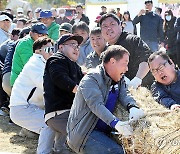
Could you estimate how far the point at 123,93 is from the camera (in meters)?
4.16

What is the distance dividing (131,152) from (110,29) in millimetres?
2112

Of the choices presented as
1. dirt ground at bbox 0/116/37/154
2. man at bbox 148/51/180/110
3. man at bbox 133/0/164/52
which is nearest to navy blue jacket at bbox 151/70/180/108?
man at bbox 148/51/180/110

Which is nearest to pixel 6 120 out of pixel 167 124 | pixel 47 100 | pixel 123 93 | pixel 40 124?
pixel 40 124

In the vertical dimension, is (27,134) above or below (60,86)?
below

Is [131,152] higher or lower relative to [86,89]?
lower

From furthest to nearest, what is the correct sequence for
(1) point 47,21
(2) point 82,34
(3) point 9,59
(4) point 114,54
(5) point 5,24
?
(5) point 5,24 < (1) point 47,21 < (3) point 9,59 < (2) point 82,34 < (4) point 114,54

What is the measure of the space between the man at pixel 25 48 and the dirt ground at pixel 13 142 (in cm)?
87

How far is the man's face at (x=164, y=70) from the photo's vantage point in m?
4.48

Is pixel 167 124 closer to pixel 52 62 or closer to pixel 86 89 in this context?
pixel 86 89

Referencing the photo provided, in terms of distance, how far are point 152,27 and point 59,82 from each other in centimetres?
788

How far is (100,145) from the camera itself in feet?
12.9

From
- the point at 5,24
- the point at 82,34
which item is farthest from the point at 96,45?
the point at 5,24

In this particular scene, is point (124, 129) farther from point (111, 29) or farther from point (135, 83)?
point (111, 29)

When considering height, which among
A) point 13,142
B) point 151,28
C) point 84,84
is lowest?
point 13,142
